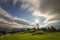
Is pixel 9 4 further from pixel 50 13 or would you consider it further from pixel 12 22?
pixel 50 13

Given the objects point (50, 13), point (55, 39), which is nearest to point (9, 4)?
point (50, 13)

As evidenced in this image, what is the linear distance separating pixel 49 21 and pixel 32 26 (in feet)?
1.56

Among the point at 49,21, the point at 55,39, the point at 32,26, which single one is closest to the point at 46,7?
the point at 49,21

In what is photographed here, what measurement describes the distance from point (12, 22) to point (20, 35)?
41 cm

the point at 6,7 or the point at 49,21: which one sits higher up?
the point at 6,7

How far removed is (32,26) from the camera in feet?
10.3

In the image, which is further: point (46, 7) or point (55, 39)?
point (46, 7)

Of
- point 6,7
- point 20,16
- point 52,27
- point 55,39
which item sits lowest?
point 55,39

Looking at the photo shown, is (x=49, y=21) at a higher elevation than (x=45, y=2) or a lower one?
lower

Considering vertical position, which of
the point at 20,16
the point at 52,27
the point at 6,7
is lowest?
the point at 52,27

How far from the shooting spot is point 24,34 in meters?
3.06

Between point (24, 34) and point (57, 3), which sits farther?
point (57, 3)

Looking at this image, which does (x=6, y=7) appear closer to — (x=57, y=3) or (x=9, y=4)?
(x=9, y=4)

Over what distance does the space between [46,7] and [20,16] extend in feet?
2.47
